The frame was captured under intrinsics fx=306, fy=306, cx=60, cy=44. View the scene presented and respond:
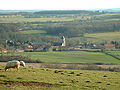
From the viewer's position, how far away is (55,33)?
312ft

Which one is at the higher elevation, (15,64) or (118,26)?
(15,64)

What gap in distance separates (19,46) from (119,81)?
166 ft

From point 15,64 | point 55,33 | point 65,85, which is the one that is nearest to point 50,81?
point 65,85

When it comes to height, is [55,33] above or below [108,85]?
below

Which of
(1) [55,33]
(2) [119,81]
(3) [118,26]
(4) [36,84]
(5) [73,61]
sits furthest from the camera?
(3) [118,26]

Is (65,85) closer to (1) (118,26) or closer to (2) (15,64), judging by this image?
(2) (15,64)

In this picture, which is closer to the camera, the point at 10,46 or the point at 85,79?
the point at 85,79

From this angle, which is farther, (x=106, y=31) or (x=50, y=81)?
(x=106, y=31)

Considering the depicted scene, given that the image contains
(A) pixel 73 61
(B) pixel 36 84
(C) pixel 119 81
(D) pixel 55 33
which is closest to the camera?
(B) pixel 36 84

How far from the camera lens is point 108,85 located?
56.3 feet

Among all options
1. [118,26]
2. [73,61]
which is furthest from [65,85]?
[118,26]

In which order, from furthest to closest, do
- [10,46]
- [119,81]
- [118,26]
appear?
1. [118,26]
2. [10,46]
3. [119,81]

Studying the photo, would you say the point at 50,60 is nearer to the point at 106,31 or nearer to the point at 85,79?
the point at 85,79

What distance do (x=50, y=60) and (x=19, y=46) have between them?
2321 cm
